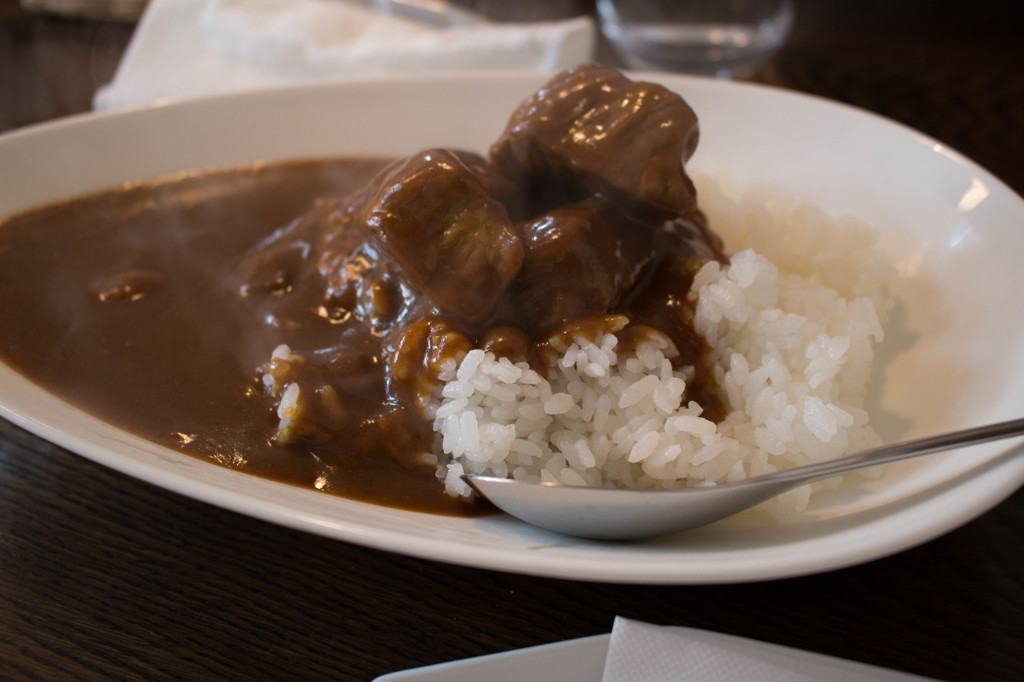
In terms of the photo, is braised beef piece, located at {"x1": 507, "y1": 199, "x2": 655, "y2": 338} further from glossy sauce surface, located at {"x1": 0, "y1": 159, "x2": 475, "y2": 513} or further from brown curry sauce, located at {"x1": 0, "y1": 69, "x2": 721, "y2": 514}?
glossy sauce surface, located at {"x1": 0, "y1": 159, "x2": 475, "y2": 513}

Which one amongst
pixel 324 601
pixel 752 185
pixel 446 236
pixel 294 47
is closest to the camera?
pixel 324 601

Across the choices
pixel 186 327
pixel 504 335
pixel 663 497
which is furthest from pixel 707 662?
pixel 186 327

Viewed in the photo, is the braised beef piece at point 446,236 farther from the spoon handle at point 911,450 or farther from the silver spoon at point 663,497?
the spoon handle at point 911,450

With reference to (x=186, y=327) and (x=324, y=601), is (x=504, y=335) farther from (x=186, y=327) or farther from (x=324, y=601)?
(x=186, y=327)

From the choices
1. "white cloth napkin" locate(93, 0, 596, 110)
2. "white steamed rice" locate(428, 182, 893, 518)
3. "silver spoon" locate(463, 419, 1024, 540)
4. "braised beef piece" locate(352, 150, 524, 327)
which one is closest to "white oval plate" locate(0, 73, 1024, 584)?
→ "silver spoon" locate(463, 419, 1024, 540)

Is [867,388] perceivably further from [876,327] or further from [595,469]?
[595,469]

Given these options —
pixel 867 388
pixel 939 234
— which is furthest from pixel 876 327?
pixel 939 234
